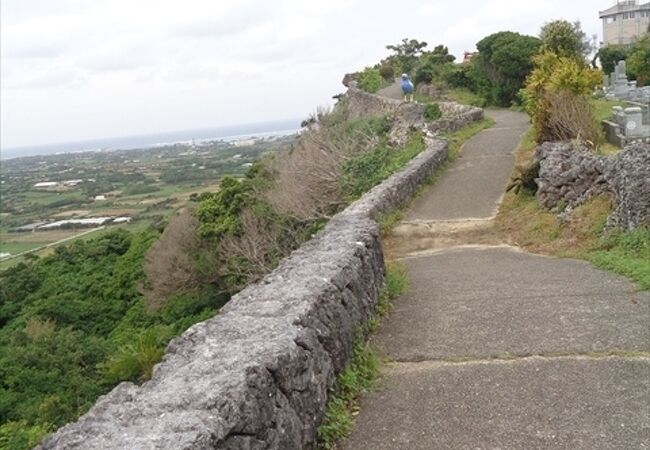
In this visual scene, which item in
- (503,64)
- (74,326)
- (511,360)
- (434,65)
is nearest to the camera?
(511,360)

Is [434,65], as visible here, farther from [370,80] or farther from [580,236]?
[580,236]

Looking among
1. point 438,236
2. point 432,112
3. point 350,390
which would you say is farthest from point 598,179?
point 432,112

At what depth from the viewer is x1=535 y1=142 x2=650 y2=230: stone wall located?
27.2ft

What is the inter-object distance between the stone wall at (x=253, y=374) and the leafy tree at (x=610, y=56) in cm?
3191

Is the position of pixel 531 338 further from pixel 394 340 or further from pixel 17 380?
pixel 17 380

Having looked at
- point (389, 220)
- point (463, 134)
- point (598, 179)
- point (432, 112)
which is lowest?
point (389, 220)

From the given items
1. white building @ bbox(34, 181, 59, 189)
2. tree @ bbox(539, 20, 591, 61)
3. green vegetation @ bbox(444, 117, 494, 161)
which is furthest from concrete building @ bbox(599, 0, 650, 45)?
white building @ bbox(34, 181, 59, 189)

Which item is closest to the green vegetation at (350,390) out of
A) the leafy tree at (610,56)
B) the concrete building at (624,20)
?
the leafy tree at (610,56)

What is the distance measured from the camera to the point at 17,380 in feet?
63.0

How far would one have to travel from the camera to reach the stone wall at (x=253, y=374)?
299 cm

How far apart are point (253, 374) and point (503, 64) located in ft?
92.1

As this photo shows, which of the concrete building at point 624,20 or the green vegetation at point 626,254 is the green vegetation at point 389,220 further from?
the concrete building at point 624,20

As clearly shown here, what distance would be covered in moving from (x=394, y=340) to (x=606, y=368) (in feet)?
5.67

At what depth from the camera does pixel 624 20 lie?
64.4m
